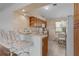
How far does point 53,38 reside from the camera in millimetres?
1123

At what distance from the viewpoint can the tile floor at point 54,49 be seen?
3.67ft

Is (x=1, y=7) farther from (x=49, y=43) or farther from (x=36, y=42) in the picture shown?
(x=49, y=43)

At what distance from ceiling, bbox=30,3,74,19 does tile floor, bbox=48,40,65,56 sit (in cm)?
30

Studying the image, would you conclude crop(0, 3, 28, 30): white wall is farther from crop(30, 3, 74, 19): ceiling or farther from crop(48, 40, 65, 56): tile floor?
crop(48, 40, 65, 56): tile floor

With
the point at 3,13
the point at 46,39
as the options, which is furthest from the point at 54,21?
the point at 3,13

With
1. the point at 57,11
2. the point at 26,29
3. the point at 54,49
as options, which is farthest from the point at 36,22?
the point at 54,49

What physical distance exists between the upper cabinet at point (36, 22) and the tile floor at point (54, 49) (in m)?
0.22

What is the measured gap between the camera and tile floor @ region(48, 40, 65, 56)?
1118mm

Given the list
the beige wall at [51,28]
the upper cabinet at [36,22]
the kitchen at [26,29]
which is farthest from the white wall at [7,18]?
the beige wall at [51,28]

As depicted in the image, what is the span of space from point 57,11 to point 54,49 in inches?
17.1

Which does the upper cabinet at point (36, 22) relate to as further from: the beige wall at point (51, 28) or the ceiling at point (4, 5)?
the ceiling at point (4, 5)

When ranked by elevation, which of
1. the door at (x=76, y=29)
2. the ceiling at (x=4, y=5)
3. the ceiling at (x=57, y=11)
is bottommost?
the door at (x=76, y=29)

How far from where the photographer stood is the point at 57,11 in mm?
1116

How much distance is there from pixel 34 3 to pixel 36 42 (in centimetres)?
46
